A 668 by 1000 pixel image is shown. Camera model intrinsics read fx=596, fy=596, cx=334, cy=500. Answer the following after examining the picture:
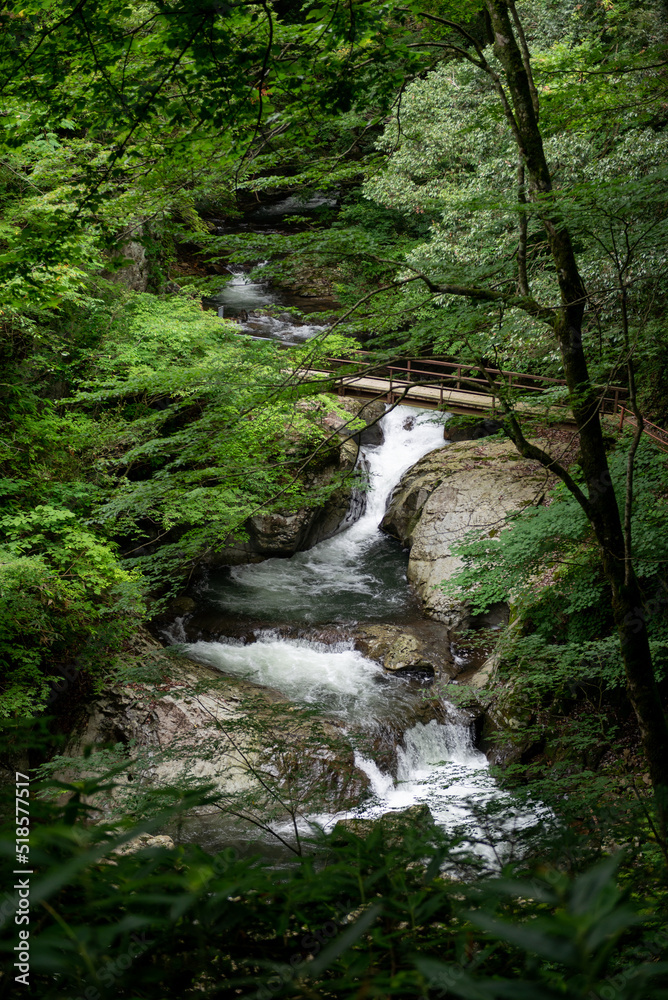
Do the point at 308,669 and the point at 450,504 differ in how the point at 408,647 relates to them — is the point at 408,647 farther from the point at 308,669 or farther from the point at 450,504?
the point at 450,504

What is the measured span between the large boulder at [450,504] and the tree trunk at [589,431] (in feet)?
22.1

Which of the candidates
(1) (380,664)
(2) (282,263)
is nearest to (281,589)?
(1) (380,664)

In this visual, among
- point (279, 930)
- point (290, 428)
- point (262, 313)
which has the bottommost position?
point (279, 930)

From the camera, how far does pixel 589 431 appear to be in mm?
4105

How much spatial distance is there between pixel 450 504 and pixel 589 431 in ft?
27.6

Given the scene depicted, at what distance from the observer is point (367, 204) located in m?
17.1

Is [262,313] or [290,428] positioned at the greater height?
[262,313]

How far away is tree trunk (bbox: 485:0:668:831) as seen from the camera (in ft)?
12.7

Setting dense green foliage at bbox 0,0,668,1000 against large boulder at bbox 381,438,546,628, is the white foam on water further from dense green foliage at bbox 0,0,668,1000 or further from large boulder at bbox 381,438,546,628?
large boulder at bbox 381,438,546,628

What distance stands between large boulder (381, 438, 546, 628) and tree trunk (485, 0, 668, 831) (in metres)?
6.74

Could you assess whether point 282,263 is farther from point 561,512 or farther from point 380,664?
point 380,664
